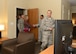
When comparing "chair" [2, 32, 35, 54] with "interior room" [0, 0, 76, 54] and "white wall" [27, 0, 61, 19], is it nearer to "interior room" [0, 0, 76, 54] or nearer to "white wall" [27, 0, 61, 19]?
"interior room" [0, 0, 76, 54]

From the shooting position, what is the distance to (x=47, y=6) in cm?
752

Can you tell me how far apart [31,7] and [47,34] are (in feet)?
12.8

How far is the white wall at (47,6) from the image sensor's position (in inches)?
282

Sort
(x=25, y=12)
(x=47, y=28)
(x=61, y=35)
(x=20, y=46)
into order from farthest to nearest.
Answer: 1. (x=25, y=12)
2. (x=47, y=28)
3. (x=20, y=46)
4. (x=61, y=35)

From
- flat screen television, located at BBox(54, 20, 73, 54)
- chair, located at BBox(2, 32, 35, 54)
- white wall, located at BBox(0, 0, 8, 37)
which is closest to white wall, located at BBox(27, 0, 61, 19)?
white wall, located at BBox(0, 0, 8, 37)

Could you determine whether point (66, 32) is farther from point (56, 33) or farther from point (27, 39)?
point (27, 39)

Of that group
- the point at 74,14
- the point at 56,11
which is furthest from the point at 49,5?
the point at 74,14

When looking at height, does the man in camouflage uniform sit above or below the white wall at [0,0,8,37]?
below

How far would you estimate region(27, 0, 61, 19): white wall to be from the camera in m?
7.16

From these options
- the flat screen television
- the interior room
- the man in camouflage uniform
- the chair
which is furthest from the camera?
the interior room

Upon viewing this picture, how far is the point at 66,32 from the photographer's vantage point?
132 cm

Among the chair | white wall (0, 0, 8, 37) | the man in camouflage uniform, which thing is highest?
white wall (0, 0, 8, 37)

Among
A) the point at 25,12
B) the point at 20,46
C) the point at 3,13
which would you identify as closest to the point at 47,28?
the point at 20,46

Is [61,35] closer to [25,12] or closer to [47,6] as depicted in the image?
[47,6]
